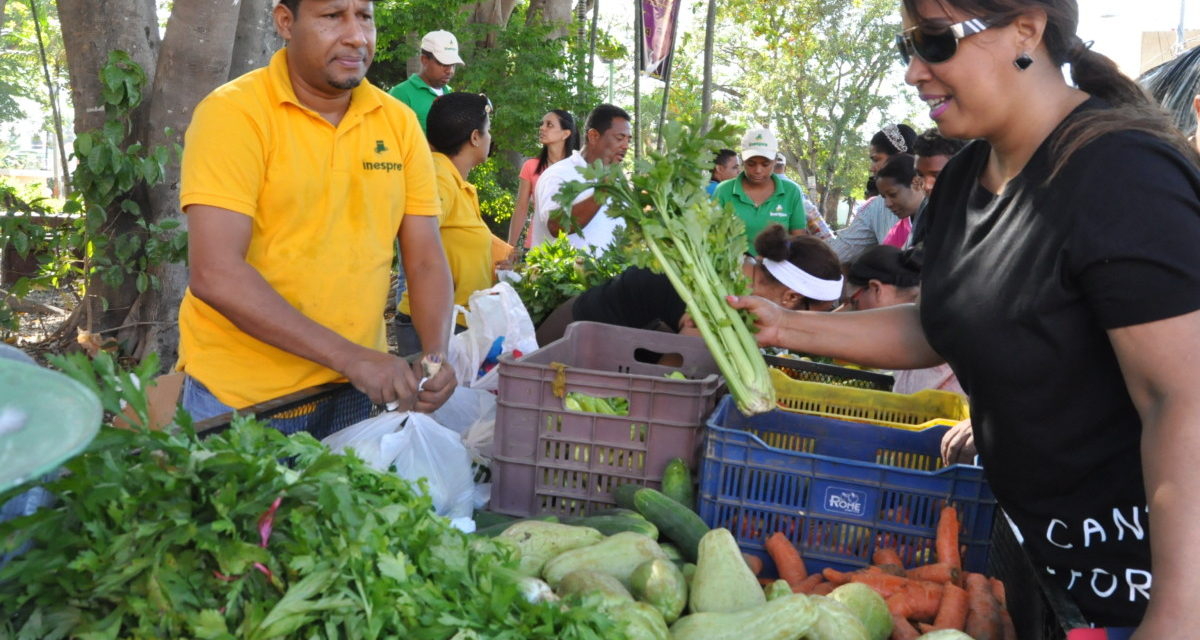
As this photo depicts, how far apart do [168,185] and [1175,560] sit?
553 centimetres

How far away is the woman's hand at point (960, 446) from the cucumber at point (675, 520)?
66 centimetres

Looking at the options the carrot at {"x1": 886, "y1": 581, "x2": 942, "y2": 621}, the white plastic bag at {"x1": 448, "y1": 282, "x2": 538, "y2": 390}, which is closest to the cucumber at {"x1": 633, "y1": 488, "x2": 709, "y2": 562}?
the carrot at {"x1": 886, "y1": 581, "x2": 942, "y2": 621}

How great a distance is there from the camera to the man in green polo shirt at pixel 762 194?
816 centimetres

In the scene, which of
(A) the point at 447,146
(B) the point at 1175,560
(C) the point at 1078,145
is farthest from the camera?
(A) the point at 447,146

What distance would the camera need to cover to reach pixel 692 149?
2.78 metres

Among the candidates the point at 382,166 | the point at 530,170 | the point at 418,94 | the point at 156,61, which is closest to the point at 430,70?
the point at 418,94

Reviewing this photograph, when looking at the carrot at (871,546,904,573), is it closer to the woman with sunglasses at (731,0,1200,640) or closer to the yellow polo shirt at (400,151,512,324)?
the woman with sunglasses at (731,0,1200,640)

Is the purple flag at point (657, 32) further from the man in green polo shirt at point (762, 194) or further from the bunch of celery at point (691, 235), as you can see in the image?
the bunch of celery at point (691, 235)

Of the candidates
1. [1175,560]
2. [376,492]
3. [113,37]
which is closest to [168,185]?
[113,37]

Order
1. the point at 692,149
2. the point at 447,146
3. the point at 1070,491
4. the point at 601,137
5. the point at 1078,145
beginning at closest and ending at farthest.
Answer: the point at 1078,145 < the point at 1070,491 < the point at 692,149 < the point at 447,146 < the point at 601,137

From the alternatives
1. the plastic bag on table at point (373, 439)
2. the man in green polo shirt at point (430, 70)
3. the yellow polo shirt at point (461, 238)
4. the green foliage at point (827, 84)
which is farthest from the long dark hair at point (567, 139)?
the green foliage at point (827, 84)

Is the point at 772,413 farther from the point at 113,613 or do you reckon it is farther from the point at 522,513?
the point at 113,613

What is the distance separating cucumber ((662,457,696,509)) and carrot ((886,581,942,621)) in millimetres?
602

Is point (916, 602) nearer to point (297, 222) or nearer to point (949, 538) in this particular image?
point (949, 538)
